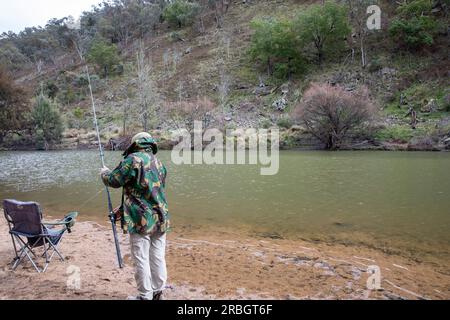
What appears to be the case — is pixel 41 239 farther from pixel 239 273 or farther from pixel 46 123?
pixel 46 123

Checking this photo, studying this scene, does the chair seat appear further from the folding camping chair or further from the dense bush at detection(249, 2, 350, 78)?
the dense bush at detection(249, 2, 350, 78)

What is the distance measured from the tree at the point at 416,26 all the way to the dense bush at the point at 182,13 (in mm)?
46166

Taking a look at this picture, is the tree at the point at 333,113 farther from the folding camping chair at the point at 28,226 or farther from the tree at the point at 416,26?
the folding camping chair at the point at 28,226

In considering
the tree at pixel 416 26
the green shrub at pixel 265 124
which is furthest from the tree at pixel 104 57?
the tree at pixel 416 26

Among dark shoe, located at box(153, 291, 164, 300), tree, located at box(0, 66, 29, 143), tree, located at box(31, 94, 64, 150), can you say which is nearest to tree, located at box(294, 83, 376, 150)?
tree, located at box(0, 66, 29, 143)

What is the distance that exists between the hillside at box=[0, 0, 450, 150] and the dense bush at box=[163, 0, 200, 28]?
1.19 meters

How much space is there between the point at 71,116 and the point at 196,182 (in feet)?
152

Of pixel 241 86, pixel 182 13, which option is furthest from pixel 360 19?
pixel 182 13

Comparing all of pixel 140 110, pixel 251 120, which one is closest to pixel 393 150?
pixel 251 120

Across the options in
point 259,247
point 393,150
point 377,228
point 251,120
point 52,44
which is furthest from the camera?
point 52,44

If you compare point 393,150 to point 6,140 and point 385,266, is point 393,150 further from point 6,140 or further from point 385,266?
point 6,140

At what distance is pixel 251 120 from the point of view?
4278cm

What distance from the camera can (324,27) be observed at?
4959cm

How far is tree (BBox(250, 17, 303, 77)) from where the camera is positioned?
52.1 metres
